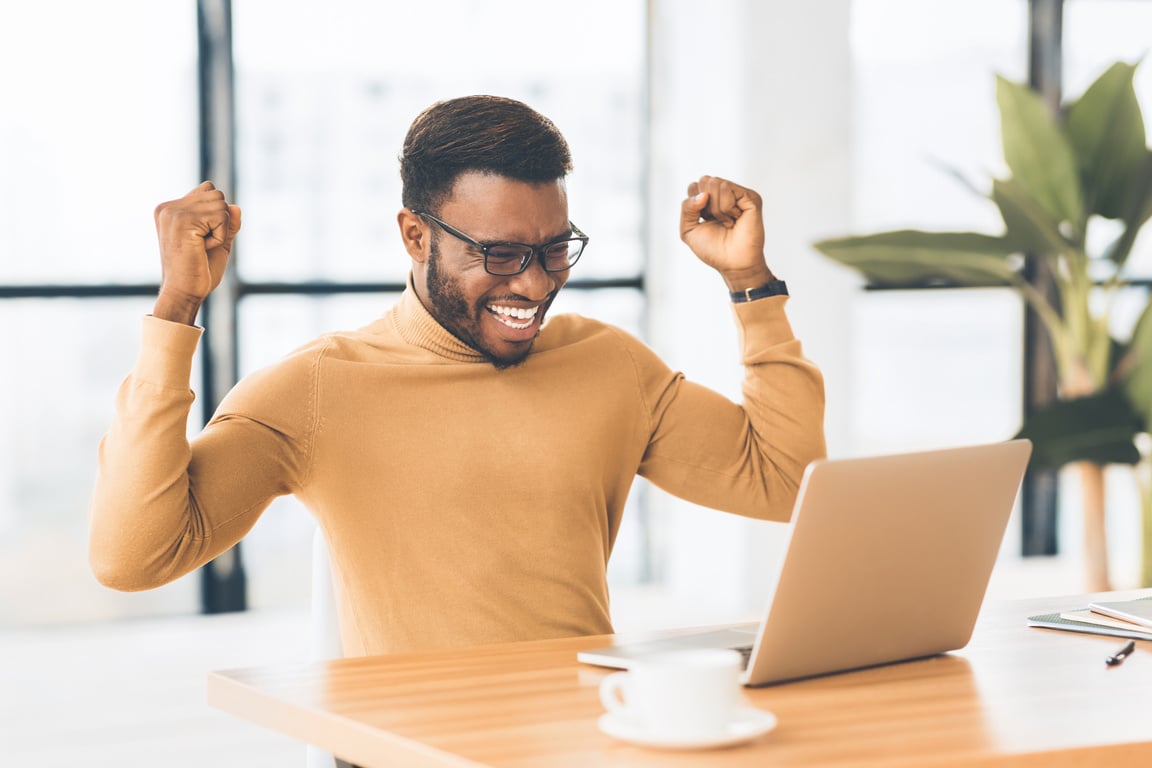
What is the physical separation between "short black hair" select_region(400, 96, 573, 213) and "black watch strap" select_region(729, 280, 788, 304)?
12.1 inches

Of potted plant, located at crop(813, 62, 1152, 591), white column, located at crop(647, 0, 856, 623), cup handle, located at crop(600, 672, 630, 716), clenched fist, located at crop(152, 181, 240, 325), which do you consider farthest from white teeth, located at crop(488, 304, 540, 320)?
white column, located at crop(647, 0, 856, 623)

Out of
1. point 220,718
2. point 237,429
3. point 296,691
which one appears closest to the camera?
point 296,691

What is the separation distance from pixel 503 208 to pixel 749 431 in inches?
20.0

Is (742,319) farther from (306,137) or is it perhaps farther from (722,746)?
(306,137)

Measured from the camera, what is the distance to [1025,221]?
3662 millimetres

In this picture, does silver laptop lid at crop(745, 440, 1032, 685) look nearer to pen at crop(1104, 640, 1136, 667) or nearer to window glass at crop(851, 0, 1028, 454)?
pen at crop(1104, 640, 1136, 667)

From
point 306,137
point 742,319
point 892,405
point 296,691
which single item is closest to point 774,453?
point 742,319

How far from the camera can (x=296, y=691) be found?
1.30m

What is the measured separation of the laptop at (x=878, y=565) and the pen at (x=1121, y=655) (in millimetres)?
138

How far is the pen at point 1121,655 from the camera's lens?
1.41 meters

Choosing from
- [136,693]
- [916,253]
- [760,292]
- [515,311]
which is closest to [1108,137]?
[916,253]

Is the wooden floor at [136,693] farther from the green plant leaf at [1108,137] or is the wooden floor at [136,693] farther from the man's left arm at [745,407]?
the green plant leaf at [1108,137]

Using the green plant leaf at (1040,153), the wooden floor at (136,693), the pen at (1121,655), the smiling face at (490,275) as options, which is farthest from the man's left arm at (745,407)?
the green plant leaf at (1040,153)

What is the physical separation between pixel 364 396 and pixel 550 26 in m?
2.78
